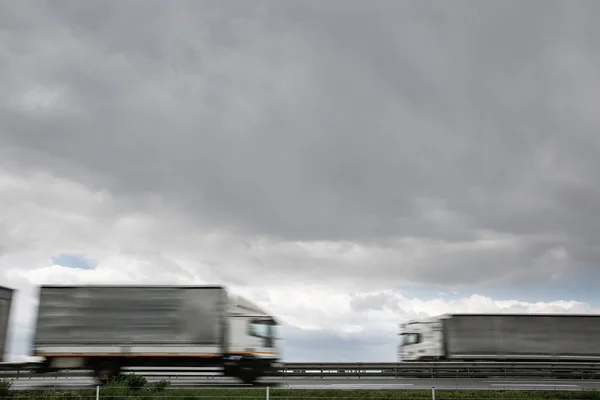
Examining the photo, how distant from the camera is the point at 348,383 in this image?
26609mm

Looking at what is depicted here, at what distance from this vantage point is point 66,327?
1003 inches

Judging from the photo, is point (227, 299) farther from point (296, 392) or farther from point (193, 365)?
point (296, 392)

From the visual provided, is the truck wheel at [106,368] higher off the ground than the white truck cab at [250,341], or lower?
lower

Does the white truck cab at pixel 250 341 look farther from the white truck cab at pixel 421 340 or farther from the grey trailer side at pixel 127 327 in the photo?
the white truck cab at pixel 421 340

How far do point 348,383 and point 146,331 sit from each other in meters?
9.48

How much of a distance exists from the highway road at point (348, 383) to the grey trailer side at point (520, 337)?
407 centimetres

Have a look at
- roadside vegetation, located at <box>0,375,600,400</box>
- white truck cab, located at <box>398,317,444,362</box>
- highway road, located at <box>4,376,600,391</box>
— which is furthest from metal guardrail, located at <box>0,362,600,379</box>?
roadside vegetation, located at <box>0,375,600,400</box>

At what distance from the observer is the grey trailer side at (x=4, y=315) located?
2420 cm

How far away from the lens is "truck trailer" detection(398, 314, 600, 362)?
1337 inches

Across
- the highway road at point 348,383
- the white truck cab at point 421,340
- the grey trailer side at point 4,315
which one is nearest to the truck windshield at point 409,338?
the white truck cab at point 421,340

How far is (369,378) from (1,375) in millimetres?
17228

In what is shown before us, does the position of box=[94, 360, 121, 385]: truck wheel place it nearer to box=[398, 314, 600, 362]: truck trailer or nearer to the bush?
the bush

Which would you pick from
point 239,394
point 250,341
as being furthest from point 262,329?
point 239,394

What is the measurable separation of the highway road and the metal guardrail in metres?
0.33
